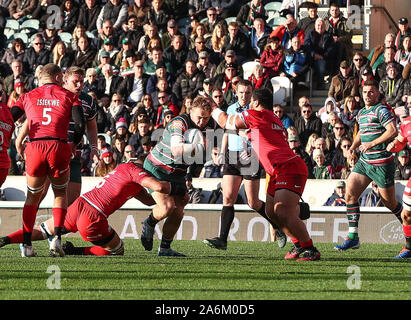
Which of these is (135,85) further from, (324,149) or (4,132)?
(4,132)

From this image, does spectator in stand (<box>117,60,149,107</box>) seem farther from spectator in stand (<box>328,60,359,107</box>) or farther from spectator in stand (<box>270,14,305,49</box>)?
spectator in stand (<box>328,60,359,107</box>)

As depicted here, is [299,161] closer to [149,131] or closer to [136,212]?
[136,212]

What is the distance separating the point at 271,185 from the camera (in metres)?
10.9

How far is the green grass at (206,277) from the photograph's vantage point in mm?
7703

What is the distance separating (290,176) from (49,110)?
2.72m

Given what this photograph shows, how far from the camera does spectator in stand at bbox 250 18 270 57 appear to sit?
760 inches

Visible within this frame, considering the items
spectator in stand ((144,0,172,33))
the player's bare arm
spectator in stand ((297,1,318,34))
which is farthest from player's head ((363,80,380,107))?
spectator in stand ((144,0,172,33))

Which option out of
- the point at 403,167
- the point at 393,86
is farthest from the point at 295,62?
the point at 403,167

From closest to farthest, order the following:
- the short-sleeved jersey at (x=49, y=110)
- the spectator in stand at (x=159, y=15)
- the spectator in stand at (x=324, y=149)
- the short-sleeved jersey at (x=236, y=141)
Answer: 1. the short-sleeved jersey at (x=49, y=110)
2. the short-sleeved jersey at (x=236, y=141)
3. the spectator in stand at (x=324, y=149)
4. the spectator in stand at (x=159, y=15)

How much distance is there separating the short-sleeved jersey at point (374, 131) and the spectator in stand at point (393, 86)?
5116mm

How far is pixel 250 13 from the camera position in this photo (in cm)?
2034

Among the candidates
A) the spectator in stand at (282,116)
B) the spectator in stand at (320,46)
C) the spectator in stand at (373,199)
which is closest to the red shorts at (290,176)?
the spectator in stand at (373,199)

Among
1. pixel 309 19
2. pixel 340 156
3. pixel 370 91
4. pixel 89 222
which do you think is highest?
pixel 309 19

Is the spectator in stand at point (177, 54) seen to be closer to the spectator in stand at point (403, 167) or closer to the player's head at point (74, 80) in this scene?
the spectator in stand at point (403, 167)
